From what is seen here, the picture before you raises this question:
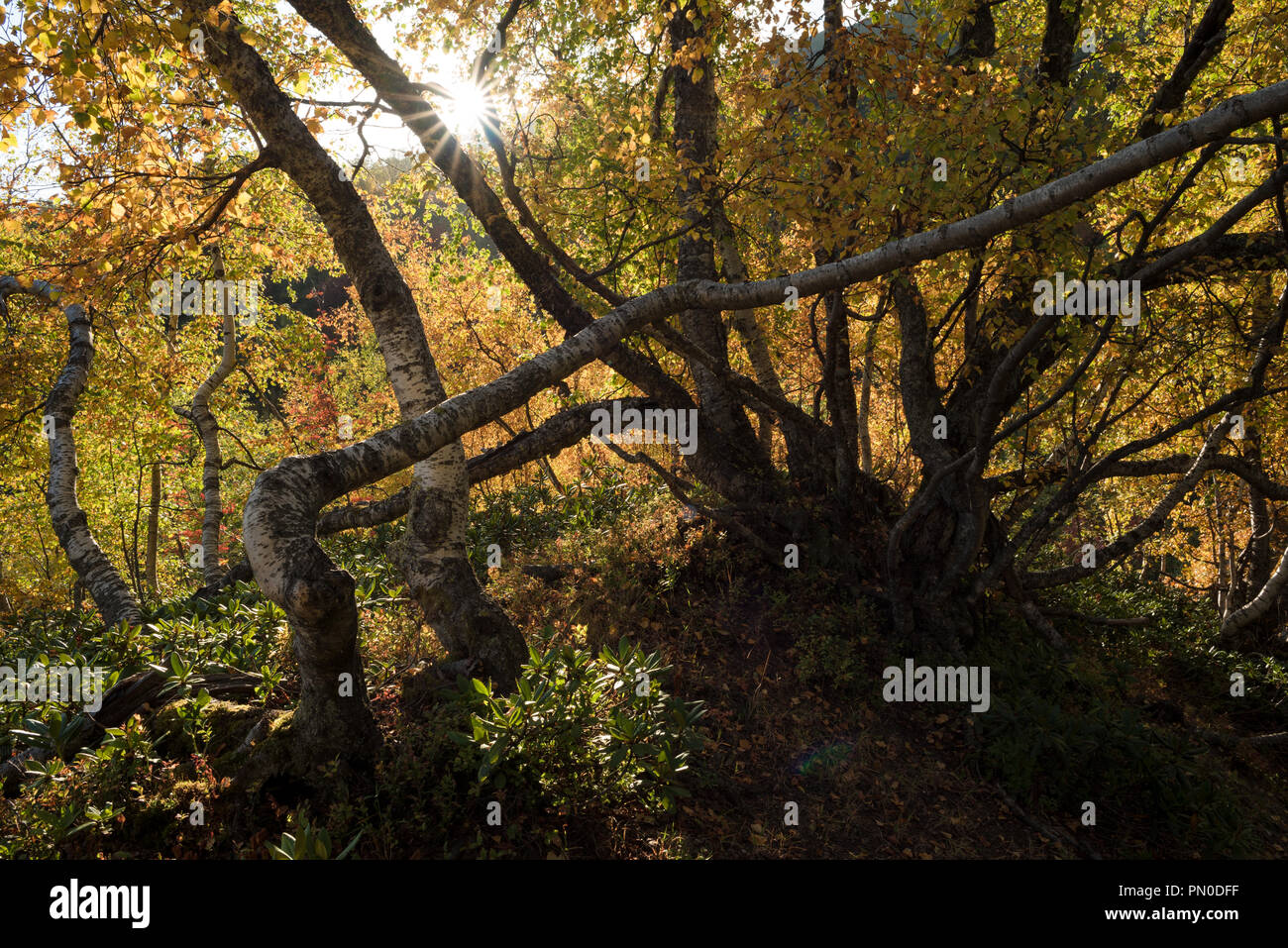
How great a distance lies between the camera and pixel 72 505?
8.37 m

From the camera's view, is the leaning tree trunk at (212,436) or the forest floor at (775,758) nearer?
the forest floor at (775,758)

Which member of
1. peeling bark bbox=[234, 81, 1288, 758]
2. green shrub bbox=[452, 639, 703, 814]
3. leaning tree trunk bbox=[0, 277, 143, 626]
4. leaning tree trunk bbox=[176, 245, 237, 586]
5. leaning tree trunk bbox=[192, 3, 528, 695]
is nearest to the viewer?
peeling bark bbox=[234, 81, 1288, 758]

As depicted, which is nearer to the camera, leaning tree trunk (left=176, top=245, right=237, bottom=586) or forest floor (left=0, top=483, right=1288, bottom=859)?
forest floor (left=0, top=483, right=1288, bottom=859)

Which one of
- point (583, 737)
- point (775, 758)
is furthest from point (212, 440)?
point (775, 758)

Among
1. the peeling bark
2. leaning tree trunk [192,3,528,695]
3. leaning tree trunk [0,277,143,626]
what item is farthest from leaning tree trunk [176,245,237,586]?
the peeling bark

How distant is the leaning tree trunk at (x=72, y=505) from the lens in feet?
25.9

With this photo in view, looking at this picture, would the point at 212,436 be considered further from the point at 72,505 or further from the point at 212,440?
the point at 72,505

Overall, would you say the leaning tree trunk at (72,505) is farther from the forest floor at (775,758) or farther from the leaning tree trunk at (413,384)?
the leaning tree trunk at (413,384)

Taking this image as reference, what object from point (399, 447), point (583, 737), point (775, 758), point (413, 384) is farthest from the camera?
point (775, 758)

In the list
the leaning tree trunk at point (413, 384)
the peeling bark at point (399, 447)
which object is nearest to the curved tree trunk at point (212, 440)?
the leaning tree trunk at point (413, 384)

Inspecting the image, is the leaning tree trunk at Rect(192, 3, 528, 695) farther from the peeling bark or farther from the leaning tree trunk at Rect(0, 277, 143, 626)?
the leaning tree trunk at Rect(0, 277, 143, 626)

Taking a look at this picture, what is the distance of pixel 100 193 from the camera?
503 cm

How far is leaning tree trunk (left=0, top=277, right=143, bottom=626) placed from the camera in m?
7.88
